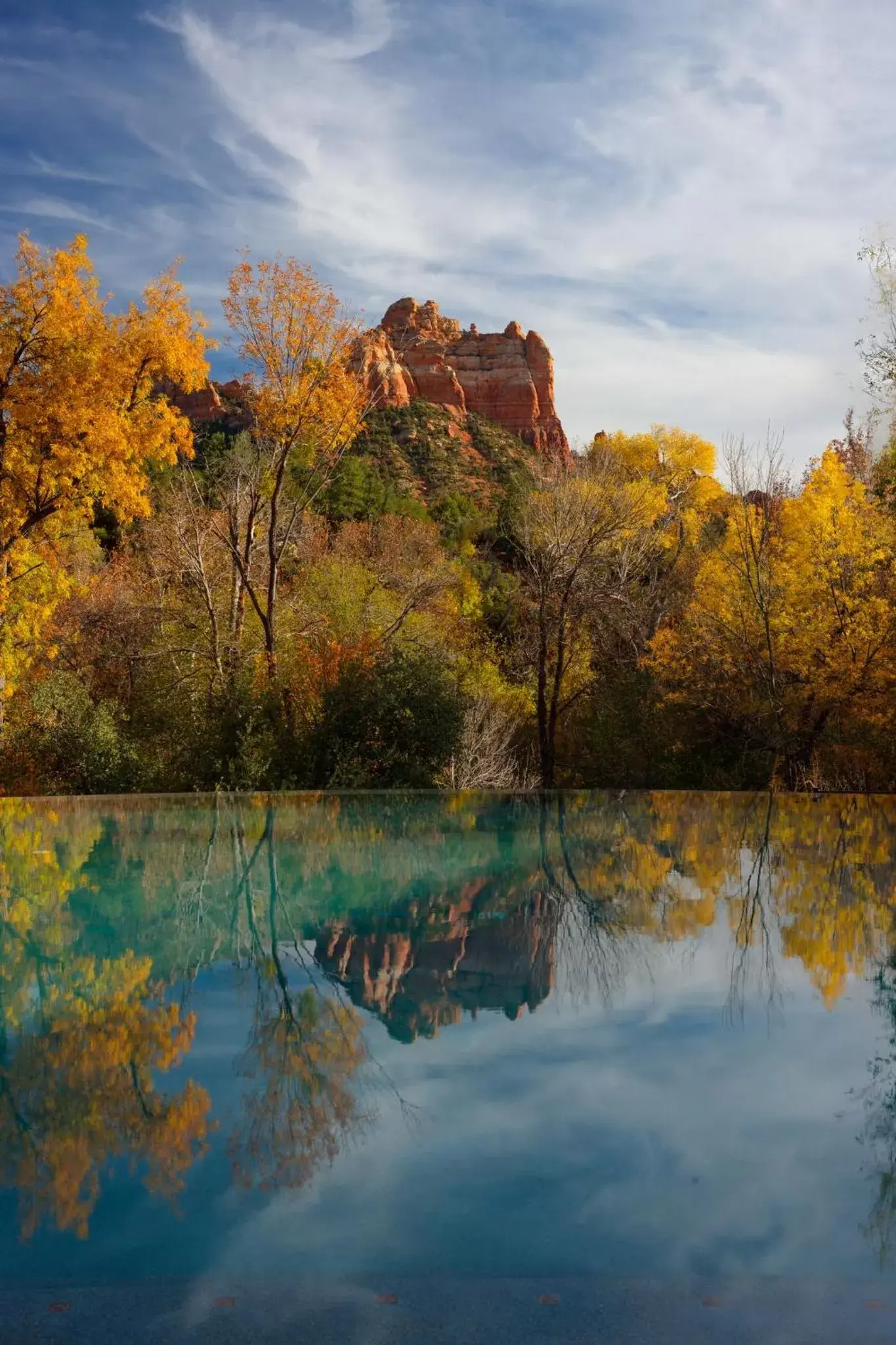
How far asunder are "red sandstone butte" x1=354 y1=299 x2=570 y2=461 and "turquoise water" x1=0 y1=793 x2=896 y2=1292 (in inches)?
Answer: 2685

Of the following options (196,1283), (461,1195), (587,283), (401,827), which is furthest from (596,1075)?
(587,283)

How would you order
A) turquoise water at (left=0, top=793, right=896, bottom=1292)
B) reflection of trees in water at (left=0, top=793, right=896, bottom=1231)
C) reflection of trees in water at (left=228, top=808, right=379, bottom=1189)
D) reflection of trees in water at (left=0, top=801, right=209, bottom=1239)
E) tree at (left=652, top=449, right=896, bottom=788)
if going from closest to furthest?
turquoise water at (left=0, top=793, right=896, bottom=1292), reflection of trees in water at (left=0, top=801, right=209, bottom=1239), reflection of trees in water at (left=228, top=808, right=379, bottom=1189), reflection of trees in water at (left=0, top=793, right=896, bottom=1231), tree at (left=652, top=449, right=896, bottom=788)

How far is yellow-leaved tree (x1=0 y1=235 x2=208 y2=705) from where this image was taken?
12.6 m

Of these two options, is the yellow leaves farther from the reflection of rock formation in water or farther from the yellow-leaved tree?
the reflection of rock formation in water

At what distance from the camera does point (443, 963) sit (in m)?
4.18

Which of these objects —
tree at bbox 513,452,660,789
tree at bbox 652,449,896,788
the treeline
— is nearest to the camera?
the treeline

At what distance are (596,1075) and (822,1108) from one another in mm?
600

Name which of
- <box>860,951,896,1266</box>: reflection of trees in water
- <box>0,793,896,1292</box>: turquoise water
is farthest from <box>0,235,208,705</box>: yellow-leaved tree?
<box>860,951,896,1266</box>: reflection of trees in water

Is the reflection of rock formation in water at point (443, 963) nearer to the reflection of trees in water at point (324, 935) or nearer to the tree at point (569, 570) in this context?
the reflection of trees in water at point (324, 935)

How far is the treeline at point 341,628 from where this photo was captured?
12.0 metres

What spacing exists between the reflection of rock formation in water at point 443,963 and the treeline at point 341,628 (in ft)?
21.3

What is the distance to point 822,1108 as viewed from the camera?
282cm

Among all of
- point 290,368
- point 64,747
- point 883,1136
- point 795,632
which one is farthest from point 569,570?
point 883,1136

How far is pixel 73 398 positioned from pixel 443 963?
10531mm
